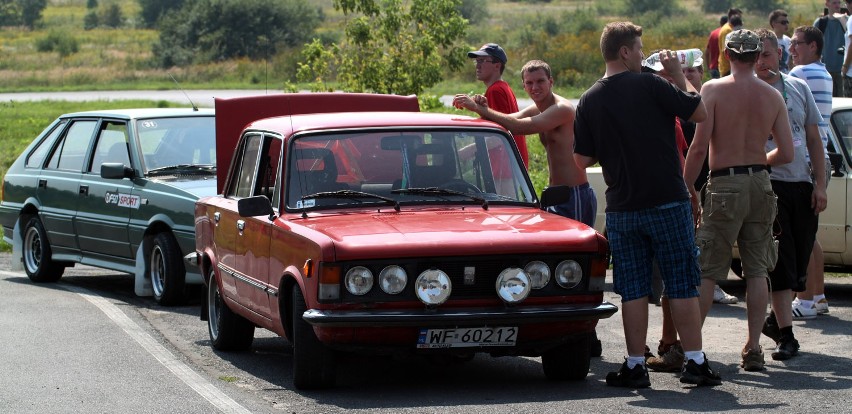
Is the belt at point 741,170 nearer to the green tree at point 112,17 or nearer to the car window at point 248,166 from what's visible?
the car window at point 248,166

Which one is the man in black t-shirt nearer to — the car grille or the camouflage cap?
the car grille

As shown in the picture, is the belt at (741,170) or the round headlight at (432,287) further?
the belt at (741,170)

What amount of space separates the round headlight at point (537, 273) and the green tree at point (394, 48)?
491 inches

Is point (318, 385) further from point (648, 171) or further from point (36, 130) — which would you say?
point (36, 130)

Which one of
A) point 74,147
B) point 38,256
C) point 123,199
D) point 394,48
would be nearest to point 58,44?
point 394,48

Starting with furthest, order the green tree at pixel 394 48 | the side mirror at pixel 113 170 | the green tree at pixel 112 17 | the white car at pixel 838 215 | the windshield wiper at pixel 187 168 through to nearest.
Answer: the green tree at pixel 112 17
the green tree at pixel 394 48
the windshield wiper at pixel 187 168
the side mirror at pixel 113 170
the white car at pixel 838 215

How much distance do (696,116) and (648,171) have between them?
0.40 metres

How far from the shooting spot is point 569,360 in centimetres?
801

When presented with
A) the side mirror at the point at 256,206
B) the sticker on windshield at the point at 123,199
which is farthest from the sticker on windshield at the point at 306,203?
the sticker on windshield at the point at 123,199

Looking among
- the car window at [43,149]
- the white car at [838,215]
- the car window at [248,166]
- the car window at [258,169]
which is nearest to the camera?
the car window at [258,169]

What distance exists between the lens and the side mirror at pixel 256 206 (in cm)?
830

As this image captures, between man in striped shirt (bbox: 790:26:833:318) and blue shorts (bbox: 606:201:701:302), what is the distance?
9.55ft

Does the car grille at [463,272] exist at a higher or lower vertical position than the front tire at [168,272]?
higher

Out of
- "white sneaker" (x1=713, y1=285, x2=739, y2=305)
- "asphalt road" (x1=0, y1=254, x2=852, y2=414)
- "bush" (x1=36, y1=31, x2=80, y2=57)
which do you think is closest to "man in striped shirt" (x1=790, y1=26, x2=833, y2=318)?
"asphalt road" (x1=0, y1=254, x2=852, y2=414)
